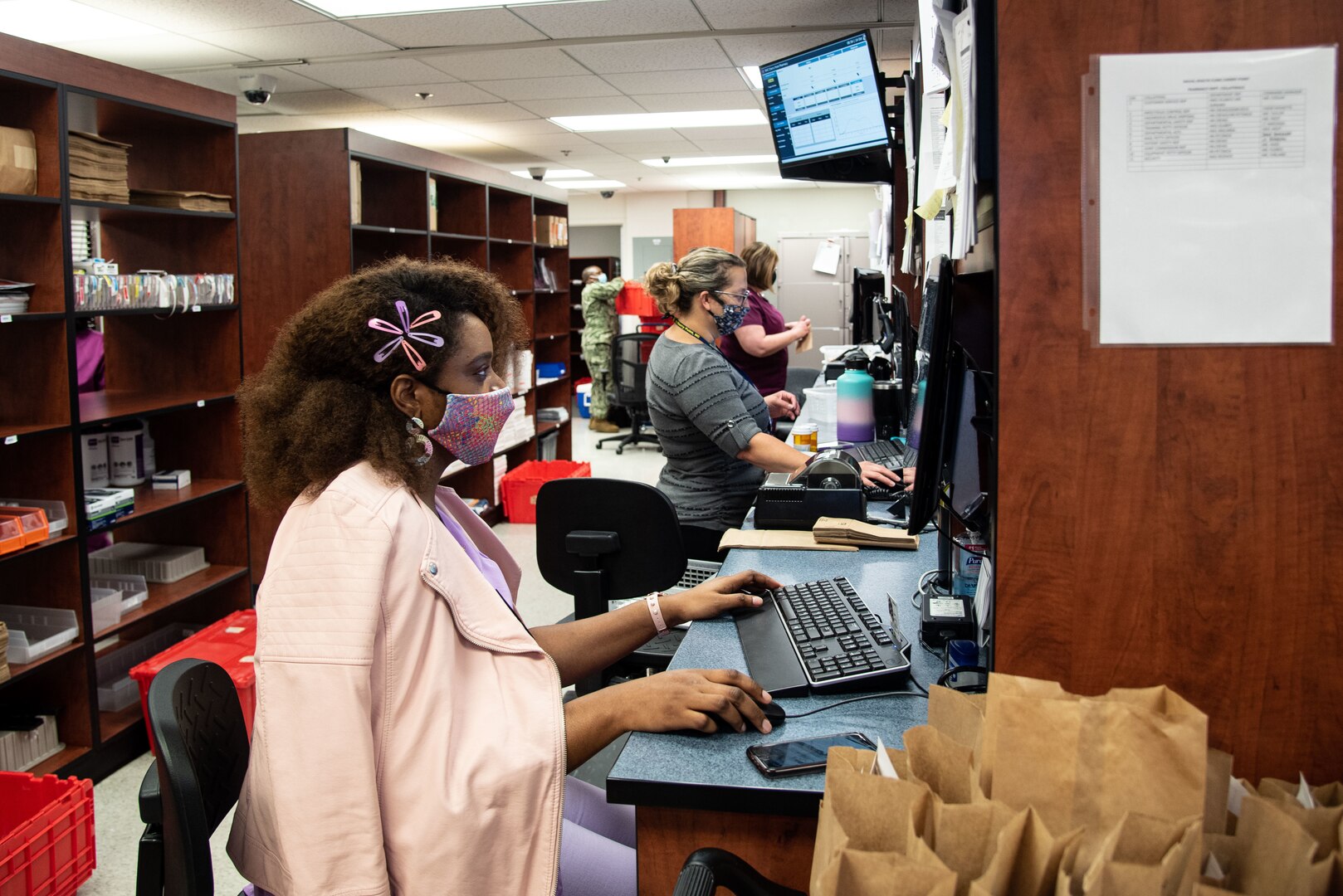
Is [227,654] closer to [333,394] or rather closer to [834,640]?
[333,394]

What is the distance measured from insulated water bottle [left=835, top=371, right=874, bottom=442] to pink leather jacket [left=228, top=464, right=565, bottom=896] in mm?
2695

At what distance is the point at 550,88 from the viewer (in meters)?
6.79

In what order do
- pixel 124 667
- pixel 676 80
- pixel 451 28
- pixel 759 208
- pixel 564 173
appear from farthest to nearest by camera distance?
pixel 759 208
pixel 564 173
pixel 676 80
pixel 451 28
pixel 124 667

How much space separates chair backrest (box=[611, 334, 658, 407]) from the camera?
852cm

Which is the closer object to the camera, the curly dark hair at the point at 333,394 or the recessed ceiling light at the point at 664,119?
the curly dark hair at the point at 333,394

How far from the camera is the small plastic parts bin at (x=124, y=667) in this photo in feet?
10.9

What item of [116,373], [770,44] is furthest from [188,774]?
[770,44]

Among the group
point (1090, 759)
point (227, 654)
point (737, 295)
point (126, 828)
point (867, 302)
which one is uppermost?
point (867, 302)

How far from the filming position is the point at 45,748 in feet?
9.65

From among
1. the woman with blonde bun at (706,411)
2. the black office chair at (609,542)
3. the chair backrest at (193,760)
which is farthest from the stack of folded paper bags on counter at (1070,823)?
the woman with blonde bun at (706,411)

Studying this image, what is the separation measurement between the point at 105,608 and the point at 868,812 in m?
3.06

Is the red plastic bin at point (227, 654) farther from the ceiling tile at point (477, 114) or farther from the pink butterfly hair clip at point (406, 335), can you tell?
the ceiling tile at point (477, 114)

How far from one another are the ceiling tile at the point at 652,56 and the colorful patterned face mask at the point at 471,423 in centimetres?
449

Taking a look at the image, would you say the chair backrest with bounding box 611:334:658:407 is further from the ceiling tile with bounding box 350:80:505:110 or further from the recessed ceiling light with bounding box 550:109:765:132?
the ceiling tile with bounding box 350:80:505:110
